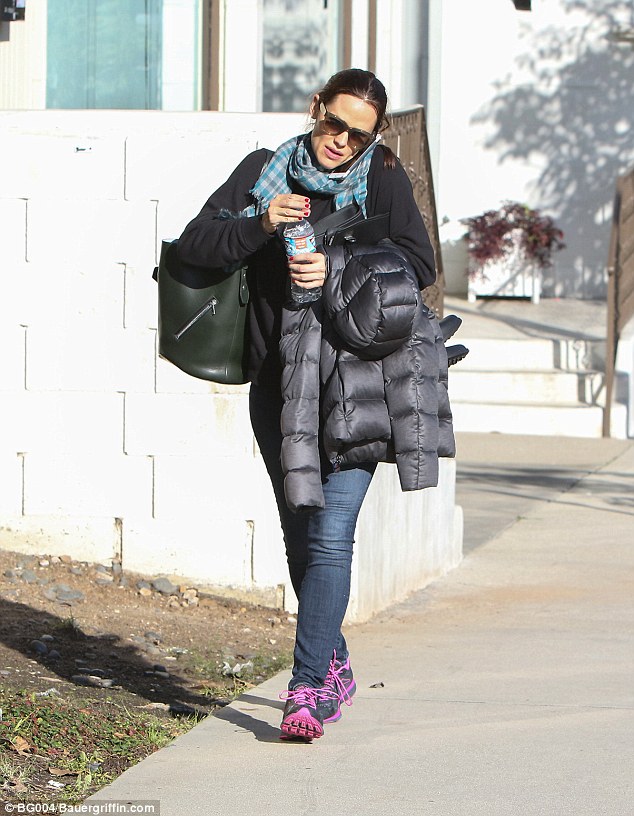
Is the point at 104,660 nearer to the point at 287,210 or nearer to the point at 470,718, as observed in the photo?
the point at 470,718

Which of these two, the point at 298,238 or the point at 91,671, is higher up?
the point at 298,238

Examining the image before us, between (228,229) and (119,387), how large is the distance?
8.21 ft

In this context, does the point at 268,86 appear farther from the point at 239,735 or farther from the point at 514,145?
the point at 514,145

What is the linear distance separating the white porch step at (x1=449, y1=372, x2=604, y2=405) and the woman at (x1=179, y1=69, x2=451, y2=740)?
934cm

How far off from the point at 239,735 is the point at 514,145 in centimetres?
1464

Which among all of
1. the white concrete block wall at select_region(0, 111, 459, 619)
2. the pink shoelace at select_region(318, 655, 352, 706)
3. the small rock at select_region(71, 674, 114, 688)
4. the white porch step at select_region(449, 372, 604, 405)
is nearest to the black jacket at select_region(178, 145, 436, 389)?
the pink shoelace at select_region(318, 655, 352, 706)

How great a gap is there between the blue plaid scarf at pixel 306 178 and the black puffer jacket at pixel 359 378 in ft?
0.58

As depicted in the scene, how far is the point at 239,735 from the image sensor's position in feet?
13.3

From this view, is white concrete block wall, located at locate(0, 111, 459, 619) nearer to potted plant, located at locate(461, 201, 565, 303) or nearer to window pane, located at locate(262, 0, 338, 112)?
window pane, located at locate(262, 0, 338, 112)

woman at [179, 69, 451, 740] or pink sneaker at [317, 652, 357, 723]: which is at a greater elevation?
woman at [179, 69, 451, 740]

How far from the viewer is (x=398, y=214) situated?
12.6 ft

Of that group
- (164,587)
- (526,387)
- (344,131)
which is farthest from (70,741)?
(526,387)

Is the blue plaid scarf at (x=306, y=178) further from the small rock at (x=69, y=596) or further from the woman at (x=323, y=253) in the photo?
the small rock at (x=69, y=596)

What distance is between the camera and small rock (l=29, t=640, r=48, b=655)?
514 cm
